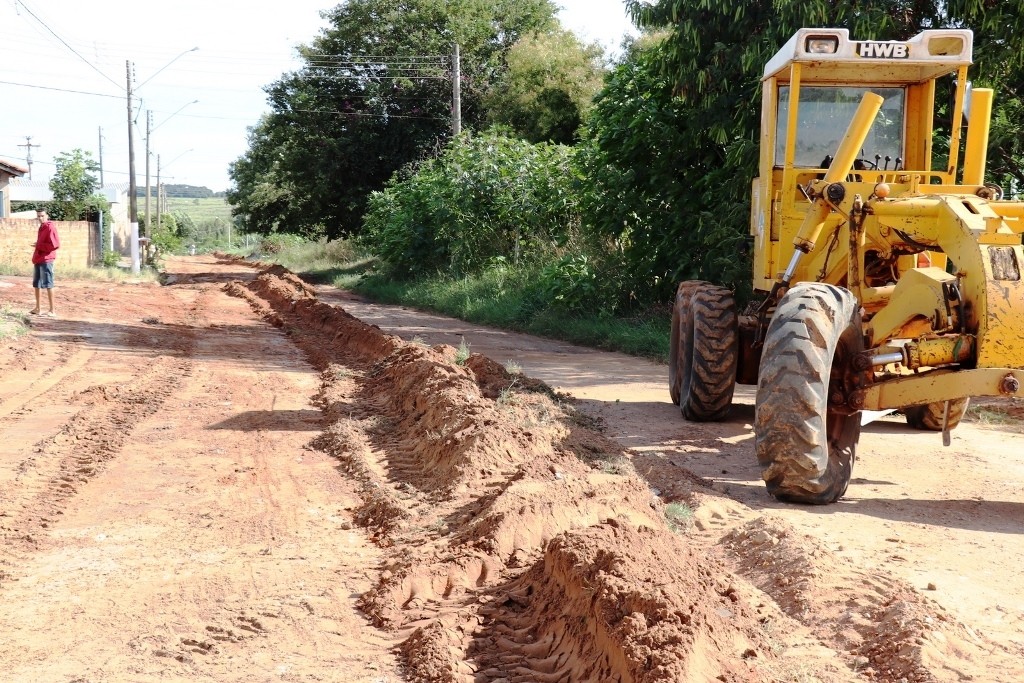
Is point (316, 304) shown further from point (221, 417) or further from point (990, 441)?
point (990, 441)

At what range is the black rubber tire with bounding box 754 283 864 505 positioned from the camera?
21.0ft

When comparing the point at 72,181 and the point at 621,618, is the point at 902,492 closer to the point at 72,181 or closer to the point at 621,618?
the point at 621,618

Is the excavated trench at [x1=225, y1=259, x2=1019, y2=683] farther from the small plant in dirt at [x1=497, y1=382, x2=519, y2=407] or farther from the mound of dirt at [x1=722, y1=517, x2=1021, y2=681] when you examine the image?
the small plant in dirt at [x1=497, y1=382, x2=519, y2=407]

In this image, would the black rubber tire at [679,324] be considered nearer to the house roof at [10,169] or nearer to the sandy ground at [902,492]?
the sandy ground at [902,492]

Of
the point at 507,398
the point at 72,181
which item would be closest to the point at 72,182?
the point at 72,181

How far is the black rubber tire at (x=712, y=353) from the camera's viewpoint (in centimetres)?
897

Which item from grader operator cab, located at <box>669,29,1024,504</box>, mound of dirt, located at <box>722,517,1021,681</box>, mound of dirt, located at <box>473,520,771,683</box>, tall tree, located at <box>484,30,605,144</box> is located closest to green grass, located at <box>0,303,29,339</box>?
grader operator cab, located at <box>669,29,1024,504</box>

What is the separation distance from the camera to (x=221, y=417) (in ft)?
32.5

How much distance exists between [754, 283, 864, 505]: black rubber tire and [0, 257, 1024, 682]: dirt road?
21 centimetres

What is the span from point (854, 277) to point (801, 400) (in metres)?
1.65

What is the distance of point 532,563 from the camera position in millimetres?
5508

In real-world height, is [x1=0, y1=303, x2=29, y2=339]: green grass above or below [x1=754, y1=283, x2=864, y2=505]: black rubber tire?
below

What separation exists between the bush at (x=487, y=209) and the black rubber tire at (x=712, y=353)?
13.1 metres

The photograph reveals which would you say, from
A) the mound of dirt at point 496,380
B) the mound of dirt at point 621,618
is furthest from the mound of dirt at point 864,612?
the mound of dirt at point 496,380
